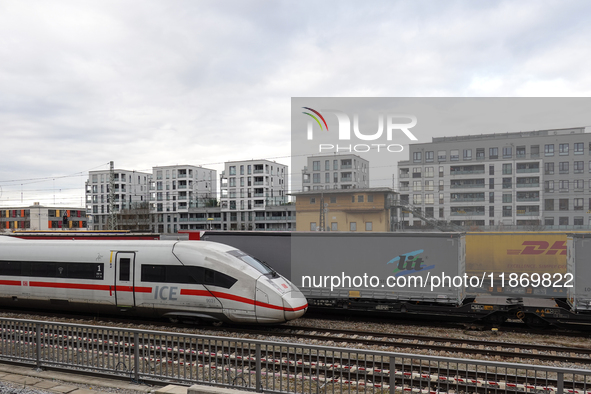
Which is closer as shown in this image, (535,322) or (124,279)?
(535,322)

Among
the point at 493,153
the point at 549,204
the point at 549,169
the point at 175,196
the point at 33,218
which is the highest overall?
the point at 493,153

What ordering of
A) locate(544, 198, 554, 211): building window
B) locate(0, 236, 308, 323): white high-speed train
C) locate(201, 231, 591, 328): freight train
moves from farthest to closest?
locate(544, 198, 554, 211): building window
locate(201, 231, 591, 328): freight train
locate(0, 236, 308, 323): white high-speed train

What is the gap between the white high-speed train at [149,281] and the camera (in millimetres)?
12438

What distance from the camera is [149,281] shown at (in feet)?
44.7

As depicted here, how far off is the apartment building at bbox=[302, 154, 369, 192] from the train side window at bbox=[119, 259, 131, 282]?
57.7m

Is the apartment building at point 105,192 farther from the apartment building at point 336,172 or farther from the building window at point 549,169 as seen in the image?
the building window at point 549,169

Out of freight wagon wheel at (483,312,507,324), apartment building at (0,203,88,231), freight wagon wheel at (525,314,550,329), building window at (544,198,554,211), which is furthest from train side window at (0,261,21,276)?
apartment building at (0,203,88,231)

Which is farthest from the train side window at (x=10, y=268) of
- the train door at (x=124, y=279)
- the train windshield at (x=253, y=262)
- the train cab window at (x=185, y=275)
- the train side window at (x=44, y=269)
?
the train windshield at (x=253, y=262)

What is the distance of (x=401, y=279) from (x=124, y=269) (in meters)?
8.95

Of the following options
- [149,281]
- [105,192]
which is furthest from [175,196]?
[149,281]

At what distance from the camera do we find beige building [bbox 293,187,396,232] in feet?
170

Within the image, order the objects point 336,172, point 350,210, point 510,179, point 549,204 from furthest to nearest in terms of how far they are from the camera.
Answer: point 336,172 < point 510,179 < point 549,204 < point 350,210

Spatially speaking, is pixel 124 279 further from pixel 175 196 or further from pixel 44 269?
pixel 175 196

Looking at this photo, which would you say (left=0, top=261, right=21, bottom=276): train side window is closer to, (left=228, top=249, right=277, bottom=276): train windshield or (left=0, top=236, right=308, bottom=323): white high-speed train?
(left=0, top=236, right=308, bottom=323): white high-speed train
